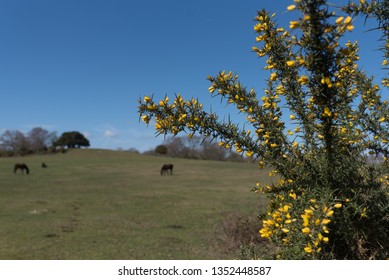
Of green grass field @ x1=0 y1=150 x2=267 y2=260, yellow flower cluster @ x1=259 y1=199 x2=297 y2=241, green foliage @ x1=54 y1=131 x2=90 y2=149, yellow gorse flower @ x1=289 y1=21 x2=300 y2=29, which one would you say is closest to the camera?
yellow gorse flower @ x1=289 y1=21 x2=300 y2=29

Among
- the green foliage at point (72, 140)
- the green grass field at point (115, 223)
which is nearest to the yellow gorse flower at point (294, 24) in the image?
the green grass field at point (115, 223)

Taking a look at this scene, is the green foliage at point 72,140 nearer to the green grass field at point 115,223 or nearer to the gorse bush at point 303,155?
the green grass field at point 115,223

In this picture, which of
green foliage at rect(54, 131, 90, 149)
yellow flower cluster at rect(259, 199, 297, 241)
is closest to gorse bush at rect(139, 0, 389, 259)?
yellow flower cluster at rect(259, 199, 297, 241)

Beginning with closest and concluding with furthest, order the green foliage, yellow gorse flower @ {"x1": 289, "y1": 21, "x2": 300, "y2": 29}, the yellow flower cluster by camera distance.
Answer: yellow gorse flower @ {"x1": 289, "y1": 21, "x2": 300, "y2": 29}, the yellow flower cluster, the green foliage

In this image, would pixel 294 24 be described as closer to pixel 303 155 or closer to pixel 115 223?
pixel 303 155

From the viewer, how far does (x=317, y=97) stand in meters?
1.92

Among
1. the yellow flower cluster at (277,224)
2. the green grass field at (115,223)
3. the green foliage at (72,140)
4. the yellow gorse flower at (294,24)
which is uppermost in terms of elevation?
the green foliage at (72,140)

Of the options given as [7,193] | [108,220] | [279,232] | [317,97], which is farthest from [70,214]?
[317,97]

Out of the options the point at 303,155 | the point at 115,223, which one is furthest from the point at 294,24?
the point at 115,223

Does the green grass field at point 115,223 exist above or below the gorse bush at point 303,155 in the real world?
below

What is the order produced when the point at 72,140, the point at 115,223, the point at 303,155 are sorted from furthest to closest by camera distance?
the point at 72,140, the point at 115,223, the point at 303,155

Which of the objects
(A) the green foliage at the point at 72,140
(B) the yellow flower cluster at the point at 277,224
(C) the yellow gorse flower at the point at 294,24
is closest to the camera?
(C) the yellow gorse flower at the point at 294,24

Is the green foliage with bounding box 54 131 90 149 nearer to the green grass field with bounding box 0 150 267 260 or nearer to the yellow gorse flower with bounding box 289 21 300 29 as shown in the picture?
the green grass field with bounding box 0 150 267 260

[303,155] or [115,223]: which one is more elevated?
[303,155]
